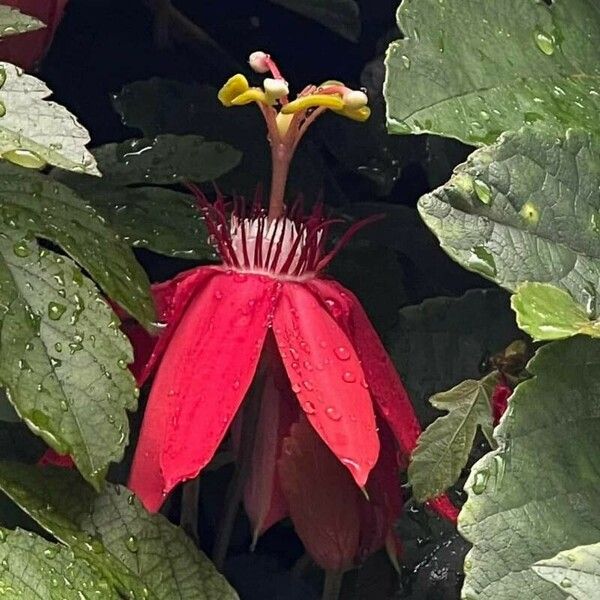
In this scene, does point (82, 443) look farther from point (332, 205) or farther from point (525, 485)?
point (332, 205)

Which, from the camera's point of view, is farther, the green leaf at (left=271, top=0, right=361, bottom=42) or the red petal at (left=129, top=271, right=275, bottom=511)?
the green leaf at (left=271, top=0, right=361, bottom=42)

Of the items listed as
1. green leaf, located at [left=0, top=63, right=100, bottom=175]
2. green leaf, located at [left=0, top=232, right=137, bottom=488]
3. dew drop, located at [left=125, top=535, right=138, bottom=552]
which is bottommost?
dew drop, located at [left=125, top=535, right=138, bottom=552]

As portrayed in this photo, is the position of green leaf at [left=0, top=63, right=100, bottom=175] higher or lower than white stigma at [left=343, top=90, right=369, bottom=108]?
lower

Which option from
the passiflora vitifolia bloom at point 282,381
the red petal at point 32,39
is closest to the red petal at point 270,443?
the passiflora vitifolia bloom at point 282,381

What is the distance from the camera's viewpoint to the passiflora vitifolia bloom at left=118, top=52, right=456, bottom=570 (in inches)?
18.8

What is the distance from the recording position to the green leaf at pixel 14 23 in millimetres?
494

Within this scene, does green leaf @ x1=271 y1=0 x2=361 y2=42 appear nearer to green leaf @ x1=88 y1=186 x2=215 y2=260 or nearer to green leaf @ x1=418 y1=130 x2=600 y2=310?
green leaf @ x1=88 y1=186 x2=215 y2=260

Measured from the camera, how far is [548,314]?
0.42 metres

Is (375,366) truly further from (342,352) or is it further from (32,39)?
(32,39)

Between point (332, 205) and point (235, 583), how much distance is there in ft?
0.86

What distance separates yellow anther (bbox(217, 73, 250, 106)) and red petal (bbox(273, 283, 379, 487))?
97 millimetres

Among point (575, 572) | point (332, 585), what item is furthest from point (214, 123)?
point (575, 572)

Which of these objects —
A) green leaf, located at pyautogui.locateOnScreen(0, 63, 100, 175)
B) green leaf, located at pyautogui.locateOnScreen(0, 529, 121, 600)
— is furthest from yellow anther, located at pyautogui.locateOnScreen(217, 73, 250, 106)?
green leaf, located at pyautogui.locateOnScreen(0, 529, 121, 600)

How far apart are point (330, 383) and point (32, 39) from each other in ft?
0.87
